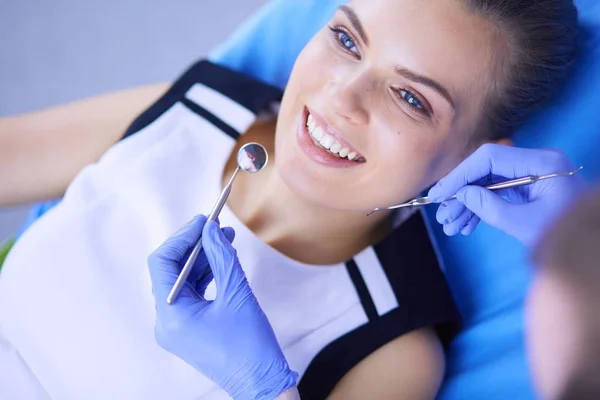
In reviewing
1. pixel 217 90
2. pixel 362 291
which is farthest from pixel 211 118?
pixel 362 291

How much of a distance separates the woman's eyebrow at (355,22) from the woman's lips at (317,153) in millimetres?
142

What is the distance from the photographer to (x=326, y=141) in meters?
0.87

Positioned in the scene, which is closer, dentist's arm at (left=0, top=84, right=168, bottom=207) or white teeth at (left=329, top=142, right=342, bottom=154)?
white teeth at (left=329, top=142, right=342, bottom=154)

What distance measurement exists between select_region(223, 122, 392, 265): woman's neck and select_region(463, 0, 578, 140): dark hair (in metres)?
0.26

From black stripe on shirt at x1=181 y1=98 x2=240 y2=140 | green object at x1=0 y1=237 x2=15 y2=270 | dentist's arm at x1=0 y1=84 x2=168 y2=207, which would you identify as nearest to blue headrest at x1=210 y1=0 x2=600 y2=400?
black stripe on shirt at x1=181 y1=98 x2=240 y2=140

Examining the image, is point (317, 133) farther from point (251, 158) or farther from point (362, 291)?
point (362, 291)

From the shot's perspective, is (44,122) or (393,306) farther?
(44,122)

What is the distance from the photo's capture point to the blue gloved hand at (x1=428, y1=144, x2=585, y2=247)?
29.8 inches

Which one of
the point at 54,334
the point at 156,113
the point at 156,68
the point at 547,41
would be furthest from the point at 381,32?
the point at 156,68

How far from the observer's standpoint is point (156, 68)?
6.04 feet

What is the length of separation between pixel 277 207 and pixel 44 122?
18.4 inches

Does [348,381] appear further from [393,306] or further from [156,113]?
[156,113]

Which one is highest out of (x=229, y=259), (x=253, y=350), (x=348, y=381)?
(x=229, y=259)

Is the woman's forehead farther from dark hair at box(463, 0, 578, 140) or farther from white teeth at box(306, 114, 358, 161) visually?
white teeth at box(306, 114, 358, 161)
